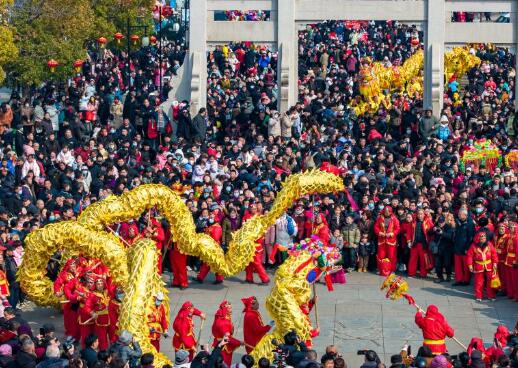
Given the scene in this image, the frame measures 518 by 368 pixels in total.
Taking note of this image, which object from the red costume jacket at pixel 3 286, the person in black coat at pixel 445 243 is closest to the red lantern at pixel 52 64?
the person in black coat at pixel 445 243

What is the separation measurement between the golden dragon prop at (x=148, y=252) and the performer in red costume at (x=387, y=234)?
2.58m

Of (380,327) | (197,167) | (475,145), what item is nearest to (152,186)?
(380,327)

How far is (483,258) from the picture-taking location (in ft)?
84.9

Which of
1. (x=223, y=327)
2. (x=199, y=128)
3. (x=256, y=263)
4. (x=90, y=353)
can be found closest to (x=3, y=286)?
(x=223, y=327)

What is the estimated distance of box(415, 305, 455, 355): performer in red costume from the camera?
70.4ft

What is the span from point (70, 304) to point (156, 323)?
202cm

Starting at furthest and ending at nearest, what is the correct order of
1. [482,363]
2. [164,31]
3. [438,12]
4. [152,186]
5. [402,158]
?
[164,31] → [438,12] → [402,158] → [152,186] → [482,363]

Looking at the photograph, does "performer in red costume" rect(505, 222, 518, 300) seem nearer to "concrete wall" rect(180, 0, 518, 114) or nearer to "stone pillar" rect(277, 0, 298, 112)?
"concrete wall" rect(180, 0, 518, 114)

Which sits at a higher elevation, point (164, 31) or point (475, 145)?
point (164, 31)

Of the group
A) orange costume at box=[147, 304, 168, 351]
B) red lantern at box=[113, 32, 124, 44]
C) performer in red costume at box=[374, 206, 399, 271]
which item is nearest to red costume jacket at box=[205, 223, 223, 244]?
performer in red costume at box=[374, 206, 399, 271]

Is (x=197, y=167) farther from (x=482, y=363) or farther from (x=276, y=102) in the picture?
(x=482, y=363)

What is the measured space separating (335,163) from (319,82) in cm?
1115

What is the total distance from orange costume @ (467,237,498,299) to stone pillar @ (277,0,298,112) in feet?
37.6

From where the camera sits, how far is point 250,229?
84.7 ft
